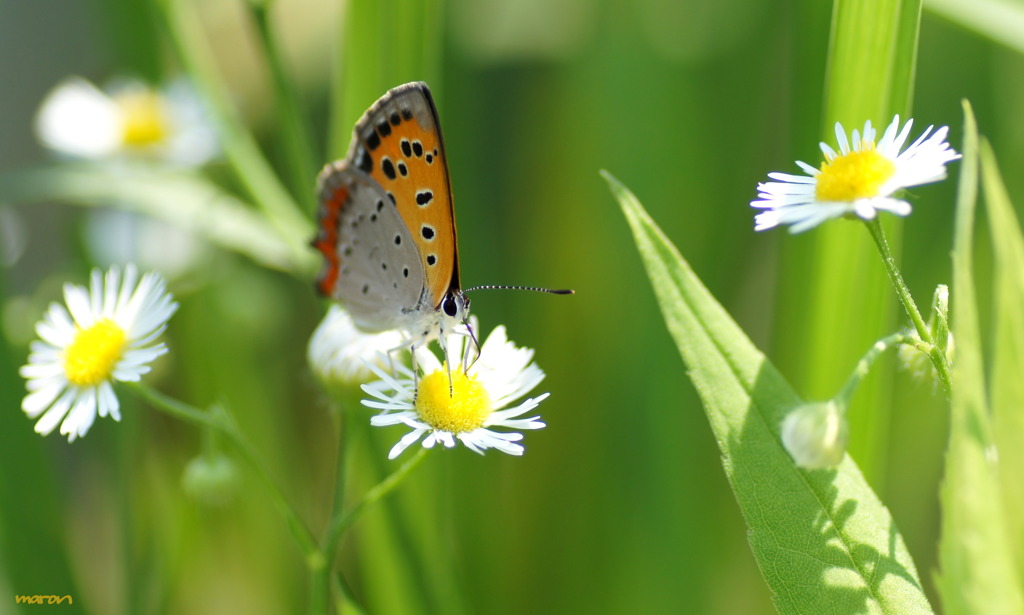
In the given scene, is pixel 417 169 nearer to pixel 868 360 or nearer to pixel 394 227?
pixel 394 227

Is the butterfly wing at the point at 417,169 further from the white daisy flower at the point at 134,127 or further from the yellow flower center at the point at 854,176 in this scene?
the white daisy flower at the point at 134,127

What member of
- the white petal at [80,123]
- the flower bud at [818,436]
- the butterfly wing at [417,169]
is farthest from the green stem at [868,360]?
the white petal at [80,123]

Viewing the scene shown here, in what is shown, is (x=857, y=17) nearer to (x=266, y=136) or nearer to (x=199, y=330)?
(x=199, y=330)

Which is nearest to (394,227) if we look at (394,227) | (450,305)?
(394,227)

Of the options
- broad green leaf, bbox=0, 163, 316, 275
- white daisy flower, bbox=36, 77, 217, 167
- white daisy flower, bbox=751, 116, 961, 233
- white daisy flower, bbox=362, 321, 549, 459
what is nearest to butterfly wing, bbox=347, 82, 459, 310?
white daisy flower, bbox=362, 321, 549, 459

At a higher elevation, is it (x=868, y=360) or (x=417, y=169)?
(x=417, y=169)

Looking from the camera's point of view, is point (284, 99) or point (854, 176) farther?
point (284, 99)

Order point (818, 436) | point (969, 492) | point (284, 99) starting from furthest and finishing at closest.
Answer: point (284, 99), point (818, 436), point (969, 492)
